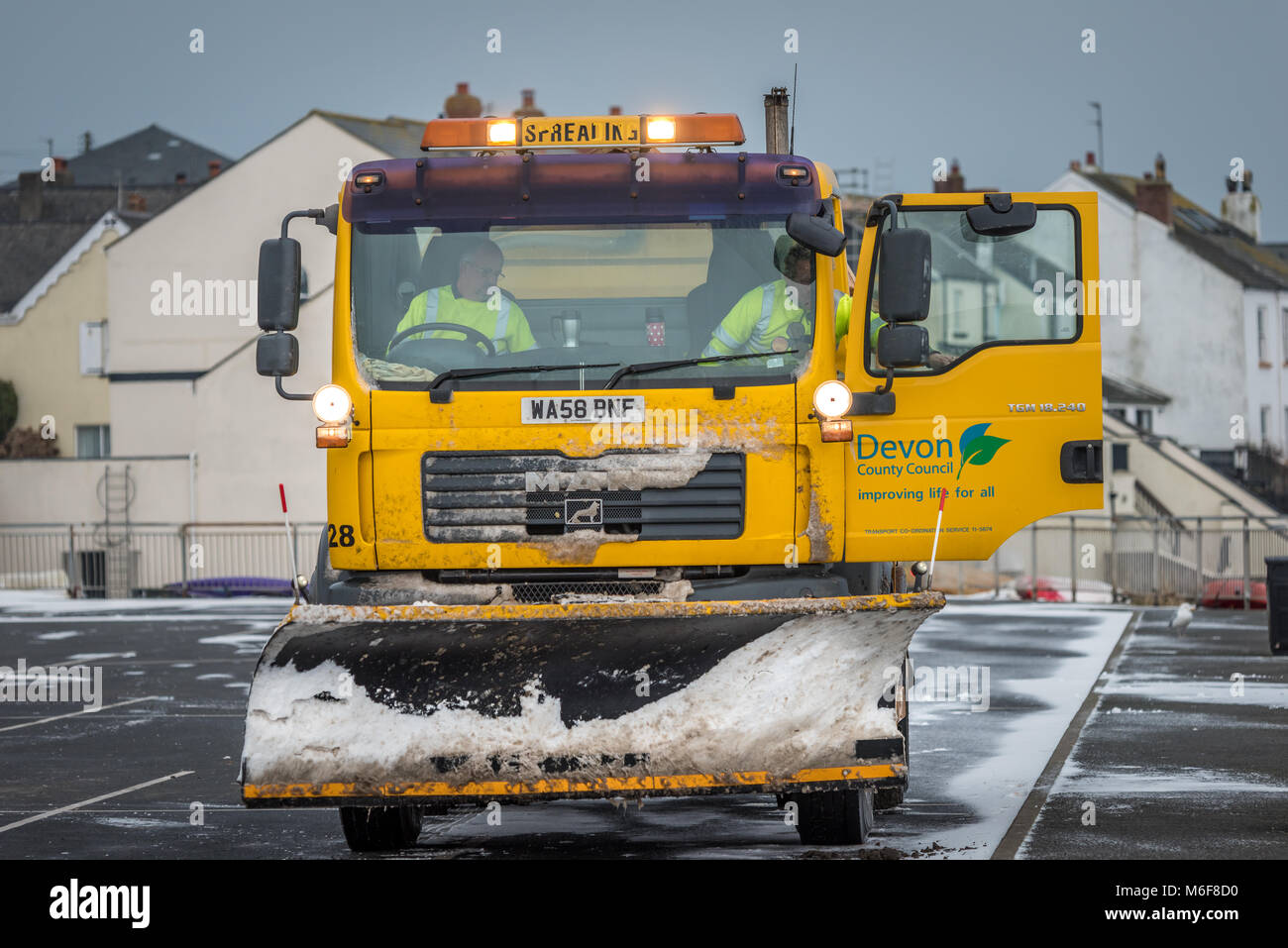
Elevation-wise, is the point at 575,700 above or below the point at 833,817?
above

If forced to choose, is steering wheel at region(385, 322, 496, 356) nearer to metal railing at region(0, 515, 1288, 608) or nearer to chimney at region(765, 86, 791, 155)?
chimney at region(765, 86, 791, 155)

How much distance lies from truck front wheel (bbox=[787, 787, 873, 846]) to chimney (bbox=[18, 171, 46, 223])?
62.1m

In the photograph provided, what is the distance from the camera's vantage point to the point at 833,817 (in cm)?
841

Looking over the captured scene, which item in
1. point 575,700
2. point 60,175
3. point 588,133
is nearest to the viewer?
point 575,700

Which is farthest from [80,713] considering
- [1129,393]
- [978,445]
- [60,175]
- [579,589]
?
[60,175]

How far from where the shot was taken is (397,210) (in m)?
8.30

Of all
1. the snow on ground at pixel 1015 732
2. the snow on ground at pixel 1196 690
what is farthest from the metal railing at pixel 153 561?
the snow on ground at pixel 1196 690

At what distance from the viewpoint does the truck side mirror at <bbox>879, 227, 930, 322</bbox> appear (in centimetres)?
800

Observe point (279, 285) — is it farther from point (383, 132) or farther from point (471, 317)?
point (383, 132)

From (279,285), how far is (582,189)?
1359 millimetres

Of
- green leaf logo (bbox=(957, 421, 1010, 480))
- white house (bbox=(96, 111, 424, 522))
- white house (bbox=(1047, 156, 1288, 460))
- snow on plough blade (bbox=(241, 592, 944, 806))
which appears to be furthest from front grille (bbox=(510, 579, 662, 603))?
white house (bbox=(1047, 156, 1288, 460))

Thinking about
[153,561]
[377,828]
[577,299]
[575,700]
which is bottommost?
[377,828]
